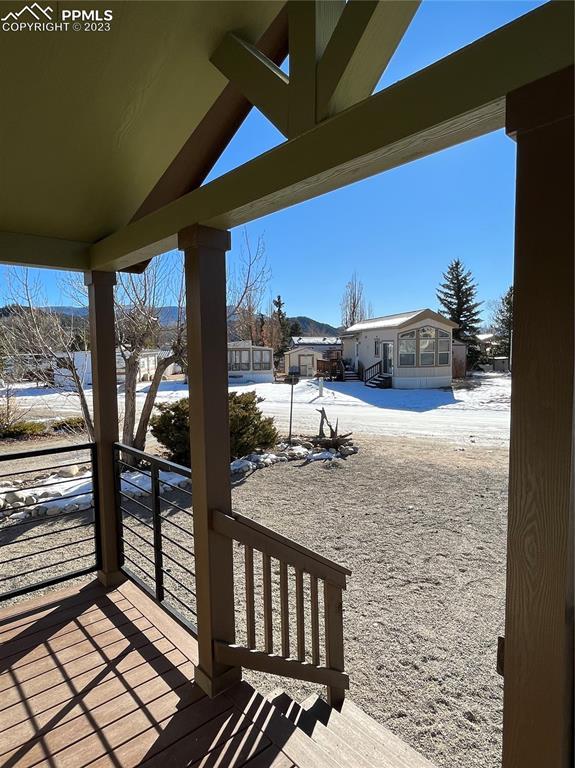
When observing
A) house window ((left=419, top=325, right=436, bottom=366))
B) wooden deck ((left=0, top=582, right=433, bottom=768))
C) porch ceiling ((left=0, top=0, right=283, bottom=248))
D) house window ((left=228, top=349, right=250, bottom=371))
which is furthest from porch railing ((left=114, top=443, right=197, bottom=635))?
house window ((left=228, top=349, right=250, bottom=371))

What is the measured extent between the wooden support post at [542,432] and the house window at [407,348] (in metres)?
16.9

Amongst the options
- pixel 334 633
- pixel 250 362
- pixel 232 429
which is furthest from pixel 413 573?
pixel 250 362

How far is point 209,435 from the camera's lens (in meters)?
1.95

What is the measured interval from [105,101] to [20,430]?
359 inches

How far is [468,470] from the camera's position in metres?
7.09

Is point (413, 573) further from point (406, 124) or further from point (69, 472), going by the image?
point (69, 472)

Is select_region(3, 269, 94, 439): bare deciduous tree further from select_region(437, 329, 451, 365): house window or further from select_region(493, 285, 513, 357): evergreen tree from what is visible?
select_region(493, 285, 513, 357): evergreen tree

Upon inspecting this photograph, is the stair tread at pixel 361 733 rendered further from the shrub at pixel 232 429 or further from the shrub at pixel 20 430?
the shrub at pixel 20 430

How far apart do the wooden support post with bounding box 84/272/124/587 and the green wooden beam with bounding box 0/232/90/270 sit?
0.12m

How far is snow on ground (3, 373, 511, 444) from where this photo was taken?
984 centimetres

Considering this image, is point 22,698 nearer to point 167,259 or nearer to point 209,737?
point 209,737

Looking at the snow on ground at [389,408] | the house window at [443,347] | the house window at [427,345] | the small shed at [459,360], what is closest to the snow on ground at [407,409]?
the snow on ground at [389,408]

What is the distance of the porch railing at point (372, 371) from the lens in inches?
763

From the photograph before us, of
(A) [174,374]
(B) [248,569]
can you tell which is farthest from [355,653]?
(A) [174,374]
